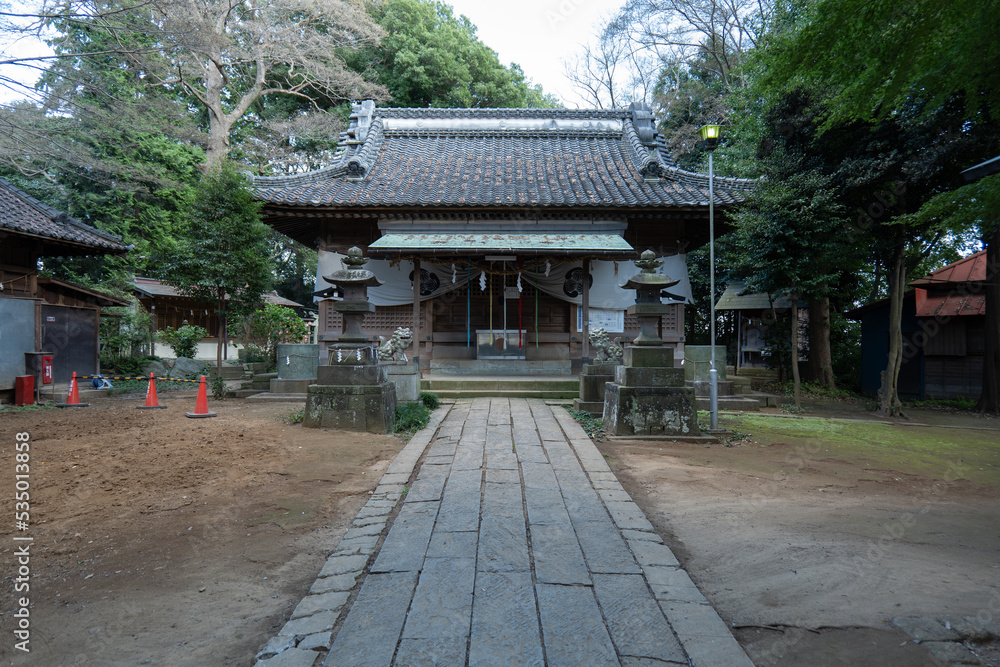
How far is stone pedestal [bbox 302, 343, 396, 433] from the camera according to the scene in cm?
678

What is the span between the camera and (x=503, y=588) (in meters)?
2.56

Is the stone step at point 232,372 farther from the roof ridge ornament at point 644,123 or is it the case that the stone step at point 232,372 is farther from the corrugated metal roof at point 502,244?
the roof ridge ornament at point 644,123

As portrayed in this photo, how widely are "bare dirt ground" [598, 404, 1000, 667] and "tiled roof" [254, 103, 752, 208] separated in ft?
23.8

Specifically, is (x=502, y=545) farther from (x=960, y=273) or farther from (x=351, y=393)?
(x=960, y=273)

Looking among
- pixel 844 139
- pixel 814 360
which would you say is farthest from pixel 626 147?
pixel 814 360

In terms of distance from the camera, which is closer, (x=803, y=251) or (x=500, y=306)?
(x=803, y=251)

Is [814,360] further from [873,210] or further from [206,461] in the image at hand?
[206,461]

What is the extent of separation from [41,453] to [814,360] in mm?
16864

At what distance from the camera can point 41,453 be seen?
5418 millimetres

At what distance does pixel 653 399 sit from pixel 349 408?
13.8 ft

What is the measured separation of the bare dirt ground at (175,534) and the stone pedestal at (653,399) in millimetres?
3178

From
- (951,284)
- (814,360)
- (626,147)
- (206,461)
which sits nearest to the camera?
(206,461)

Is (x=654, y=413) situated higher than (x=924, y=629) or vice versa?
(x=654, y=413)

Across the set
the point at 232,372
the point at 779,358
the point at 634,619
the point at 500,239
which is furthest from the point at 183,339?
the point at 779,358
